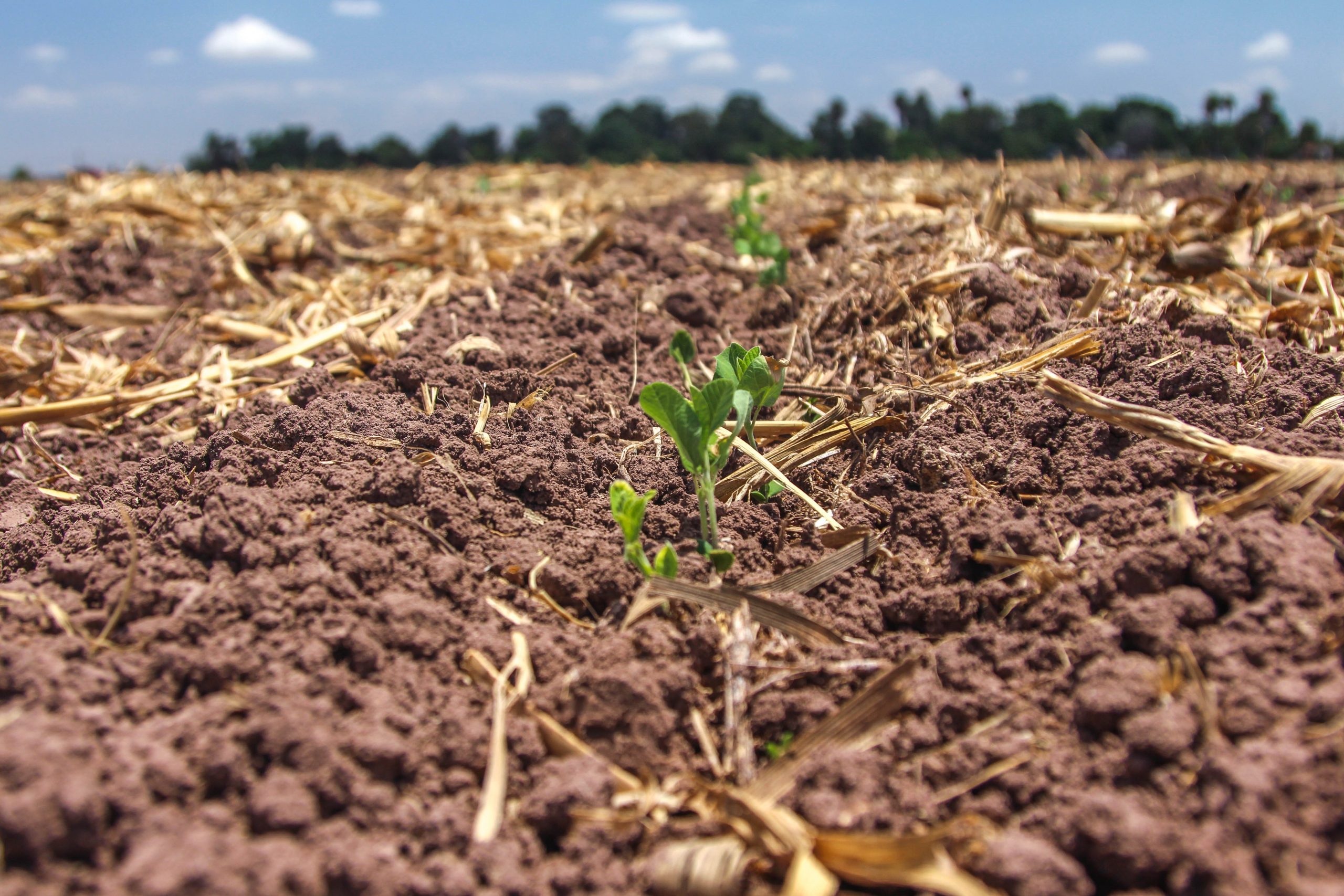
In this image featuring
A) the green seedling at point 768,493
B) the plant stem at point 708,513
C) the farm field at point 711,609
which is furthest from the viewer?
the green seedling at point 768,493

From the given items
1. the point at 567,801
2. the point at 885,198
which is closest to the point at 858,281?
the point at 885,198

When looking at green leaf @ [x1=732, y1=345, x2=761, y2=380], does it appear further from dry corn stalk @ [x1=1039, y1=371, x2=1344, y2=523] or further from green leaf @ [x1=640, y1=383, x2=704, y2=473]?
dry corn stalk @ [x1=1039, y1=371, x2=1344, y2=523]

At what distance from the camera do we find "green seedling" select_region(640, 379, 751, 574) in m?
1.97

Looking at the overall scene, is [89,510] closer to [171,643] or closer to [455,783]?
→ [171,643]

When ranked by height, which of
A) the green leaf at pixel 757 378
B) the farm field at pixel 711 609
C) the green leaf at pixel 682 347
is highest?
the green leaf at pixel 682 347

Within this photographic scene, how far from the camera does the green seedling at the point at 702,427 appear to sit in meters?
1.97

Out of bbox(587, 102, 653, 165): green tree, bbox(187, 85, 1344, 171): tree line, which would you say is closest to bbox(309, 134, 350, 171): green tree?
bbox(187, 85, 1344, 171): tree line

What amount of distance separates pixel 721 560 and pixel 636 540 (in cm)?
20

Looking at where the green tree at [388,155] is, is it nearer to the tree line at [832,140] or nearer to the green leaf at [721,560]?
the tree line at [832,140]

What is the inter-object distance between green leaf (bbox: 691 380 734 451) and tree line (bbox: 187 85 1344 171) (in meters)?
15.3

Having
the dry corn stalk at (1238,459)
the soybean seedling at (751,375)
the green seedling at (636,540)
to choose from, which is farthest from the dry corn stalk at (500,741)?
the dry corn stalk at (1238,459)

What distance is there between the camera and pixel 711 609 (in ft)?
6.00

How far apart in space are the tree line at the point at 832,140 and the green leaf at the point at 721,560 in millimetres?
15442

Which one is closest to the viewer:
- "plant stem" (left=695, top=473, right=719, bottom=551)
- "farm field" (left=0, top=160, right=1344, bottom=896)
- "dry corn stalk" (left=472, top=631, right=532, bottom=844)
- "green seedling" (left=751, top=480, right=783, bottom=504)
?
"farm field" (left=0, top=160, right=1344, bottom=896)
